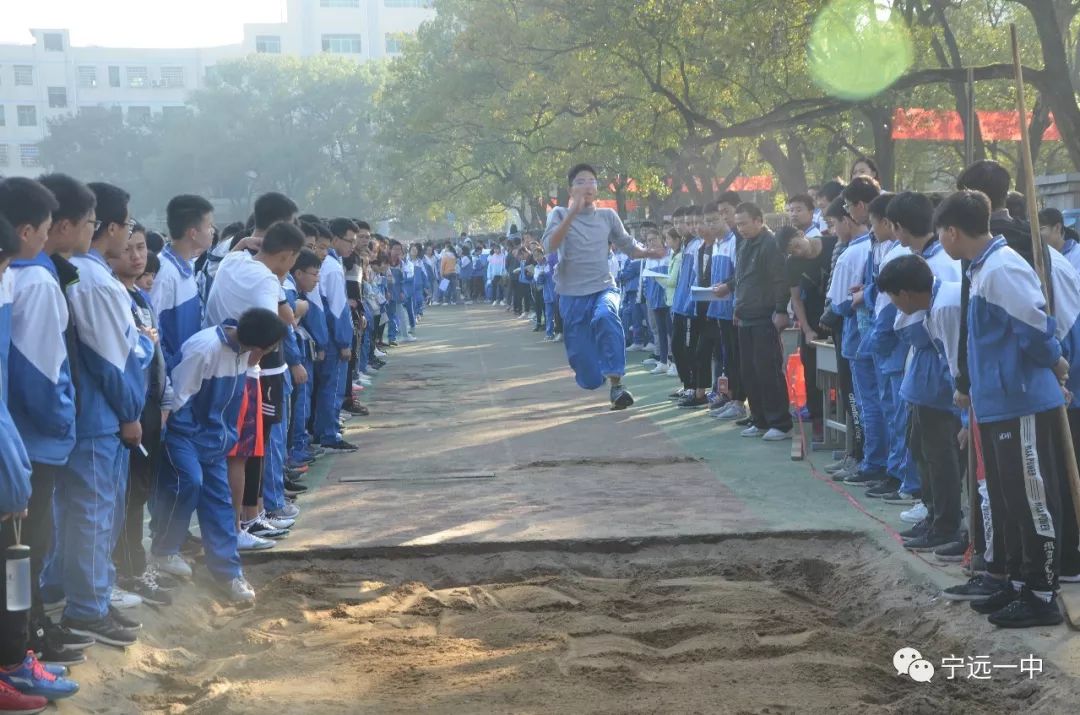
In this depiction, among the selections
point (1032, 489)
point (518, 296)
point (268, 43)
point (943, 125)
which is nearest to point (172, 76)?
point (268, 43)

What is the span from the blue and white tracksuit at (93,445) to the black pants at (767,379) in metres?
6.79

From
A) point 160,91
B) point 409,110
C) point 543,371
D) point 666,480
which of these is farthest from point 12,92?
point 666,480

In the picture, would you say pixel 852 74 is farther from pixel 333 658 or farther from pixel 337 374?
pixel 333 658

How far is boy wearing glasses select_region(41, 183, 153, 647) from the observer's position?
540cm

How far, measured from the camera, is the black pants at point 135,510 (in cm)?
648

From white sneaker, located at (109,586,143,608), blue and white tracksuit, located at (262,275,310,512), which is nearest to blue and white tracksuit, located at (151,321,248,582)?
white sneaker, located at (109,586,143,608)

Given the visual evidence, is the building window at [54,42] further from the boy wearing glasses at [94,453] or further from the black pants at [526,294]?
the boy wearing glasses at [94,453]

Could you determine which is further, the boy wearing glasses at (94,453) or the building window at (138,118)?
the building window at (138,118)

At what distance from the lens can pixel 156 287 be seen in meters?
7.02

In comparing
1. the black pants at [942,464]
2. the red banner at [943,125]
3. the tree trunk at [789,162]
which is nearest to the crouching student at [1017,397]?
the black pants at [942,464]

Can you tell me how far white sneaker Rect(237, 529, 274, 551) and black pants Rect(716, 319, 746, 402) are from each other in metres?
5.99

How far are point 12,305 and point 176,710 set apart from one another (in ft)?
5.41

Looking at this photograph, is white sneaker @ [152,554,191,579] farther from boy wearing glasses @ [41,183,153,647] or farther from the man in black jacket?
the man in black jacket

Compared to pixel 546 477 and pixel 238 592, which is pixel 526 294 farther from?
pixel 238 592
